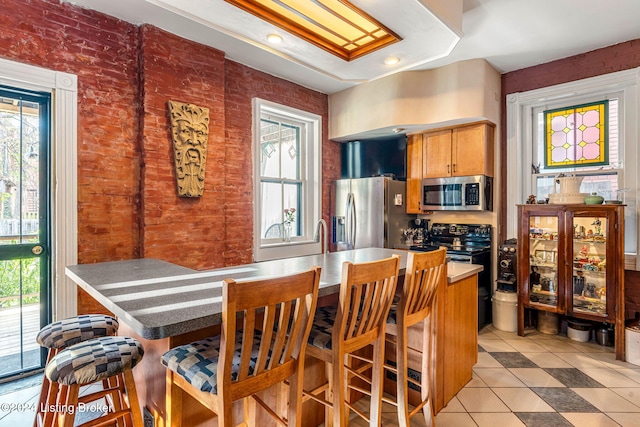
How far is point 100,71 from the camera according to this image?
273 centimetres

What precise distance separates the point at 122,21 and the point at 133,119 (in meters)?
0.80

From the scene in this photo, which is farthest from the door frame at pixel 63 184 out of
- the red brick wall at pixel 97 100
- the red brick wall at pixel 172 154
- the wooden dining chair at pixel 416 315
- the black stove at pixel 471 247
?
the black stove at pixel 471 247

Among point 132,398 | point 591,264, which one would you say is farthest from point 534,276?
point 132,398

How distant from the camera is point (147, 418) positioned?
1.55 m

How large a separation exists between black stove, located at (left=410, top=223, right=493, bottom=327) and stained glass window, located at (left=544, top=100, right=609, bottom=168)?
108 cm

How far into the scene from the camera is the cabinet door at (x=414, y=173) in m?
4.29

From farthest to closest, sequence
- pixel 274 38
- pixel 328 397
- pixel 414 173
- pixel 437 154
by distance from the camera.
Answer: pixel 414 173 < pixel 437 154 < pixel 274 38 < pixel 328 397

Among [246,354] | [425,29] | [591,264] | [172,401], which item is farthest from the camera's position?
[591,264]

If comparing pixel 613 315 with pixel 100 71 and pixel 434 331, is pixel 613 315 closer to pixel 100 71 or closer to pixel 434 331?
pixel 434 331

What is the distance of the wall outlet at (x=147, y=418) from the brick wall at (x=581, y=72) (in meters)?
3.83

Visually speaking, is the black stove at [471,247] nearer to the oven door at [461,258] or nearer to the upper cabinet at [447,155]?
the oven door at [461,258]

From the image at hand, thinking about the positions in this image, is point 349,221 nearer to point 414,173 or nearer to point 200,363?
point 414,173

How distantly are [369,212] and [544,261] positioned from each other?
1.92 metres

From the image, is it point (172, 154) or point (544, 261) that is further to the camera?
point (544, 261)
